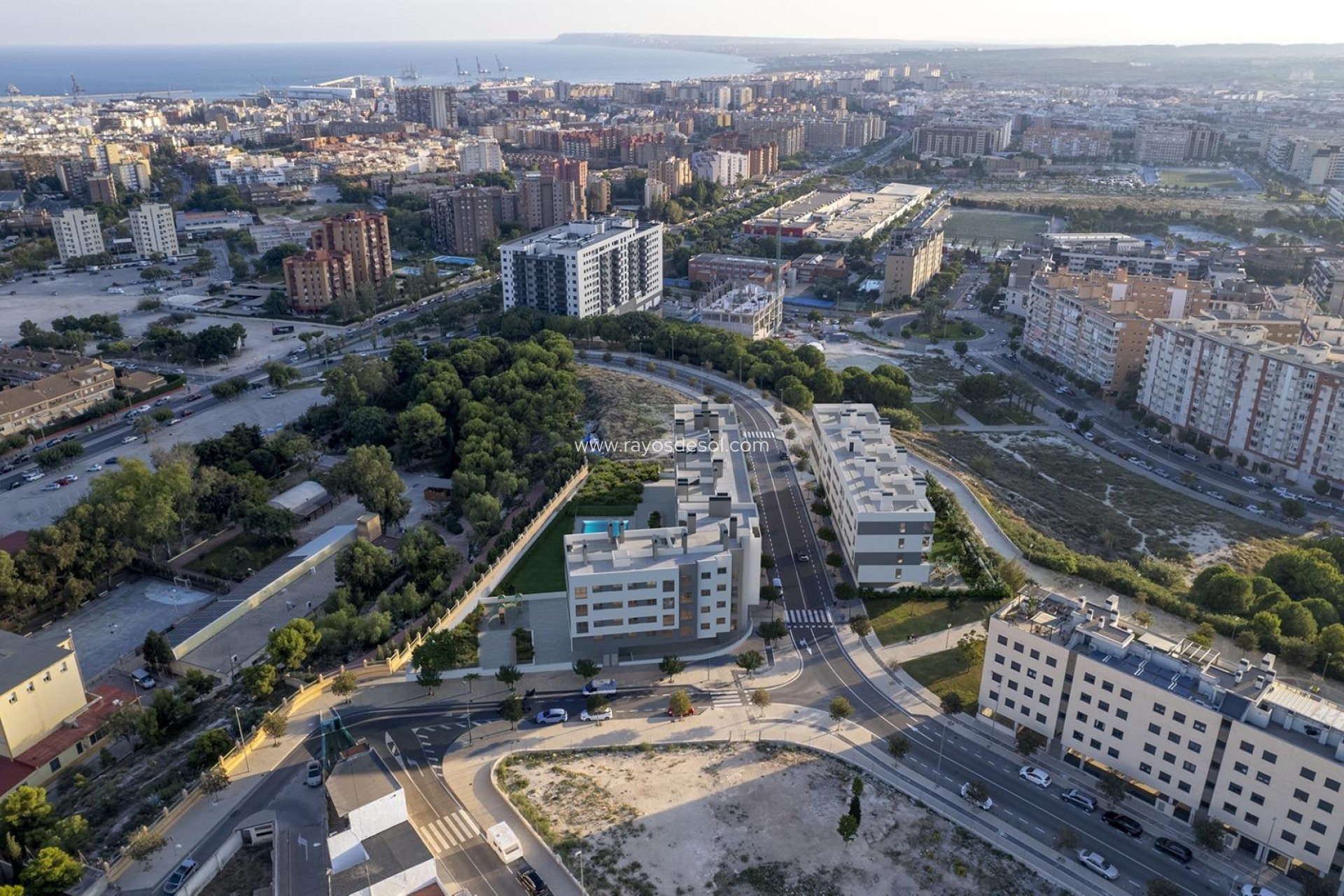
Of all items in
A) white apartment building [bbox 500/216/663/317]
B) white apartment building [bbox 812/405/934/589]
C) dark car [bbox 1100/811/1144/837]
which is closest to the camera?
dark car [bbox 1100/811/1144/837]

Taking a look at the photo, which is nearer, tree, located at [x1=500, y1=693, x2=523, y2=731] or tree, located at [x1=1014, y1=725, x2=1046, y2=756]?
tree, located at [x1=1014, y1=725, x2=1046, y2=756]

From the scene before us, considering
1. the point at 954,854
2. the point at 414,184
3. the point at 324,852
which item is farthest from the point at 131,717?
the point at 414,184

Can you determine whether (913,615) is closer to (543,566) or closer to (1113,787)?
(1113,787)

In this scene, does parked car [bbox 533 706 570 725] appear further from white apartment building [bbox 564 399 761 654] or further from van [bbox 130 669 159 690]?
van [bbox 130 669 159 690]

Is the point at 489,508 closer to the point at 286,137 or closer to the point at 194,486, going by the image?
the point at 194,486

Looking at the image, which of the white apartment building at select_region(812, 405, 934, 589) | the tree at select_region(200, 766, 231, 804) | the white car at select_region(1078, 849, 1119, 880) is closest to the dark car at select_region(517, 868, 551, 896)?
the tree at select_region(200, 766, 231, 804)
